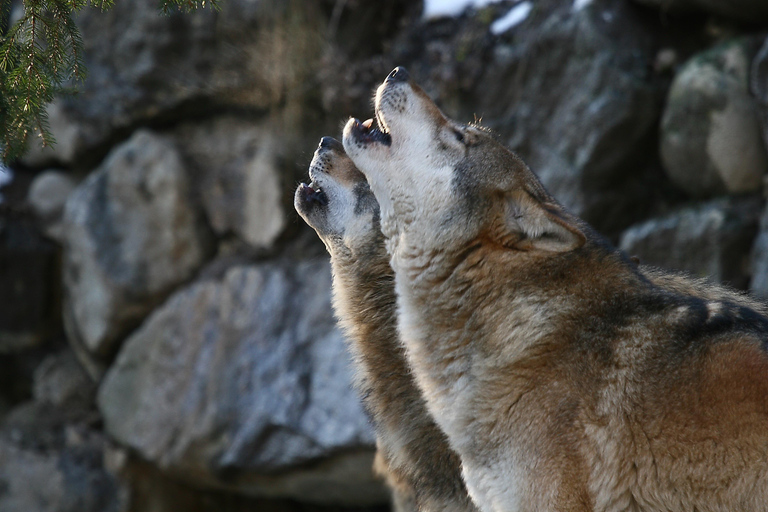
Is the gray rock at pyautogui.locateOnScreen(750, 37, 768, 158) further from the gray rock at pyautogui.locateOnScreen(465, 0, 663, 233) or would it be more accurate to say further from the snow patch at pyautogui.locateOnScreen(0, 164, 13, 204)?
the snow patch at pyautogui.locateOnScreen(0, 164, 13, 204)

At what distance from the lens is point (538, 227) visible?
274 centimetres

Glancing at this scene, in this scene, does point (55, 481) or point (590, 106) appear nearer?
point (590, 106)

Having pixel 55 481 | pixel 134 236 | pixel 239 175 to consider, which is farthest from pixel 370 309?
pixel 55 481

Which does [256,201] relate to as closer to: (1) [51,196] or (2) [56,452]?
(1) [51,196]

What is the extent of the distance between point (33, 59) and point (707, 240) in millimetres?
Answer: 4342

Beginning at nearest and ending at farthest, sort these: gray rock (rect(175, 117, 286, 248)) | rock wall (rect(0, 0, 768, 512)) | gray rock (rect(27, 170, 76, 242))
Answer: rock wall (rect(0, 0, 768, 512))
gray rock (rect(175, 117, 286, 248))
gray rock (rect(27, 170, 76, 242))

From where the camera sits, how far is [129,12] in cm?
768

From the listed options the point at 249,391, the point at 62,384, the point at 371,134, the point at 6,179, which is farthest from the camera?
the point at 6,179

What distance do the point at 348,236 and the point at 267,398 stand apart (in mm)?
3042

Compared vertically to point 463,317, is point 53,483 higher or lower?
lower

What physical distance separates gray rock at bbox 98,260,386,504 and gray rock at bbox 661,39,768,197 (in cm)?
306

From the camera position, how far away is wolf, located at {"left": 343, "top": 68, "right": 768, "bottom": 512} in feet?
7.99

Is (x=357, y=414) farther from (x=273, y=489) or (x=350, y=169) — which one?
(x=350, y=169)

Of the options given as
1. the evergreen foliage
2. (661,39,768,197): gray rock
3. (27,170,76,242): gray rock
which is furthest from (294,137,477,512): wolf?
(27,170,76,242): gray rock
